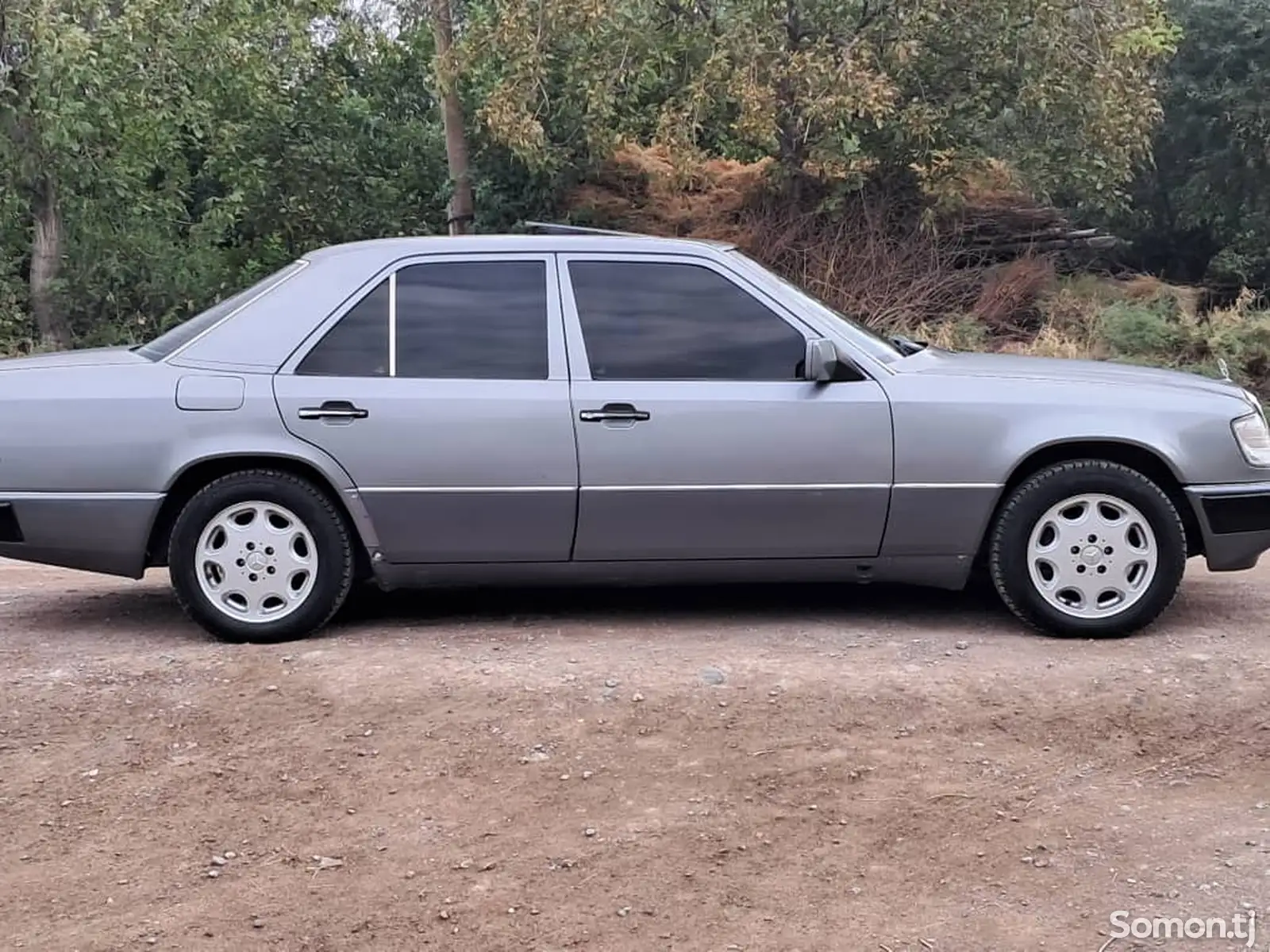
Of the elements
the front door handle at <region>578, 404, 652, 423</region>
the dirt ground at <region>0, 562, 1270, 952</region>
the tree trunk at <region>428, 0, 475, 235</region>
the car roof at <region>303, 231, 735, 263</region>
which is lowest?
the dirt ground at <region>0, 562, 1270, 952</region>

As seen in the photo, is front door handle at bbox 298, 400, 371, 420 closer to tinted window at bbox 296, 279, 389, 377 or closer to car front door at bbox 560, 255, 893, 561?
tinted window at bbox 296, 279, 389, 377

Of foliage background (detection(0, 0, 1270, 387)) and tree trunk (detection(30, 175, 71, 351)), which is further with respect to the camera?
tree trunk (detection(30, 175, 71, 351))

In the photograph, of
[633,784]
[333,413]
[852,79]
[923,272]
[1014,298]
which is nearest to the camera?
[633,784]

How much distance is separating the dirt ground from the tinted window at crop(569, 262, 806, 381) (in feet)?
3.43

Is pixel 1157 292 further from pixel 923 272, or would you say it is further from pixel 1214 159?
pixel 1214 159

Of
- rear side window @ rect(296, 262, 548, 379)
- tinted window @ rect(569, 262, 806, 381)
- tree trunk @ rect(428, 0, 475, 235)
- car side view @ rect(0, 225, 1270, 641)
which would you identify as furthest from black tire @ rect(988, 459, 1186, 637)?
tree trunk @ rect(428, 0, 475, 235)

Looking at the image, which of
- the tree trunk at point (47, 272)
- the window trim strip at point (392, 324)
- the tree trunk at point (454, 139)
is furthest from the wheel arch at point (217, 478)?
the tree trunk at point (47, 272)

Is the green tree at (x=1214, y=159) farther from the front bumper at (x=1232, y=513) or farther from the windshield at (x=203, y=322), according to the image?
the windshield at (x=203, y=322)

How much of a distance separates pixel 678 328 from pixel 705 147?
10.6 meters

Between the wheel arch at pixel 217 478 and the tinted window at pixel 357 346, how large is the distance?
37cm

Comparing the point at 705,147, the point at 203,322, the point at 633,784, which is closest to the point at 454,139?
the point at 705,147

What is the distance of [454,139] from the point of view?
54.3ft

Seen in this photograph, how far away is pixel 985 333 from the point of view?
539 inches

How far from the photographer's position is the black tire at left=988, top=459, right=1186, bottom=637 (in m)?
4.97
